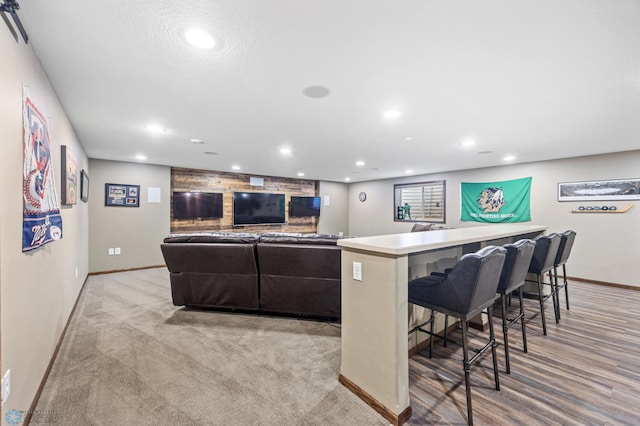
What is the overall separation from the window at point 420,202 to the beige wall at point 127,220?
608cm

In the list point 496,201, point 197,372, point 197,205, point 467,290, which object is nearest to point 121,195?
point 197,205

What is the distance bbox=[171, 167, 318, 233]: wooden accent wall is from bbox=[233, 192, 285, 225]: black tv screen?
0.54 feet

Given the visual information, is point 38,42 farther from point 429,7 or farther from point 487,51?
point 487,51

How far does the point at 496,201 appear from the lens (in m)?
6.03

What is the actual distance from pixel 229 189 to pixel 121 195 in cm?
239

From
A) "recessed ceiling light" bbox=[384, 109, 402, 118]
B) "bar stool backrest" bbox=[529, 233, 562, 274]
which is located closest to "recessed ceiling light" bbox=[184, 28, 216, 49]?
"recessed ceiling light" bbox=[384, 109, 402, 118]

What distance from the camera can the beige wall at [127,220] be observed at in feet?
17.5

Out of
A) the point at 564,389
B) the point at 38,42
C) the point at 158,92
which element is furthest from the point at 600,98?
the point at 38,42

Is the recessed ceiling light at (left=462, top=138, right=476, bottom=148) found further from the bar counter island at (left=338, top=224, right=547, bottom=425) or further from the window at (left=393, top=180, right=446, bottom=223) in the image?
the window at (left=393, top=180, right=446, bottom=223)

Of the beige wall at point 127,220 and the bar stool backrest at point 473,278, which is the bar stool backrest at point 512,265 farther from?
the beige wall at point 127,220

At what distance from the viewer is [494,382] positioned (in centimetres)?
200

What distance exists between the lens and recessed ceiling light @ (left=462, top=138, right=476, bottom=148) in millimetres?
3888

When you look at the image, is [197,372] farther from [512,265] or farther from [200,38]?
[512,265]

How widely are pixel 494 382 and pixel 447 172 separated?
228 inches
